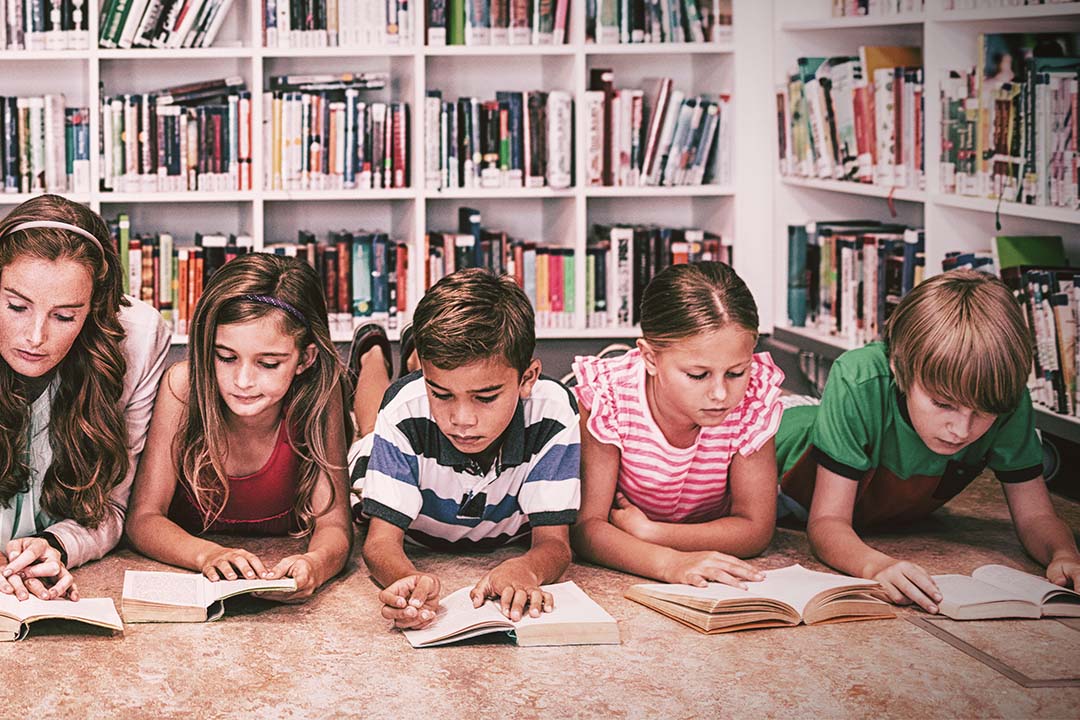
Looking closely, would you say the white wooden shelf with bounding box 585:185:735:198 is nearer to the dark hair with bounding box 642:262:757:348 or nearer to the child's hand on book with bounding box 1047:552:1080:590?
the dark hair with bounding box 642:262:757:348

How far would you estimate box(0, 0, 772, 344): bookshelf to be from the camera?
12.6 ft

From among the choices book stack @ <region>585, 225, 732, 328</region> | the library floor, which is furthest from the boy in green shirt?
book stack @ <region>585, 225, 732, 328</region>

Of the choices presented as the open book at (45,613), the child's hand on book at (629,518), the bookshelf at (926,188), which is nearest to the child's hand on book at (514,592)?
the child's hand on book at (629,518)

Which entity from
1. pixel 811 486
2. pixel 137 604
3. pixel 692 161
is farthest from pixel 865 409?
pixel 692 161

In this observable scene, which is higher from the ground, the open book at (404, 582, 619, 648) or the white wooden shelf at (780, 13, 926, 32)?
the white wooden shelf at (780, 13, 926, 32)

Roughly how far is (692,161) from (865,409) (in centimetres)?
208

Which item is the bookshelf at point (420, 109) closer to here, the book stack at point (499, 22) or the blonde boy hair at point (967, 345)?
the book stack at point (499, 22)

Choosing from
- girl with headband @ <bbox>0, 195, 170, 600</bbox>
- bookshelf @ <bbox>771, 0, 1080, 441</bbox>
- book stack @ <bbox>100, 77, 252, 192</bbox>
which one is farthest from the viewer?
book stack @ <bbox>100, 77, 252, 192</bbox>

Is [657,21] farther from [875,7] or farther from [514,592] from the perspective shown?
[514,592]

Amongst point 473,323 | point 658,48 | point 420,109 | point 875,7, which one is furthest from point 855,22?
point 473,323

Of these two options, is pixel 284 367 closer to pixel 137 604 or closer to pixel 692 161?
pixel 137 604

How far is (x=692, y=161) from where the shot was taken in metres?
4.06

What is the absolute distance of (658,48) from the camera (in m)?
3.93

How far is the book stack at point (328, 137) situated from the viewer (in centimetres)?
388
